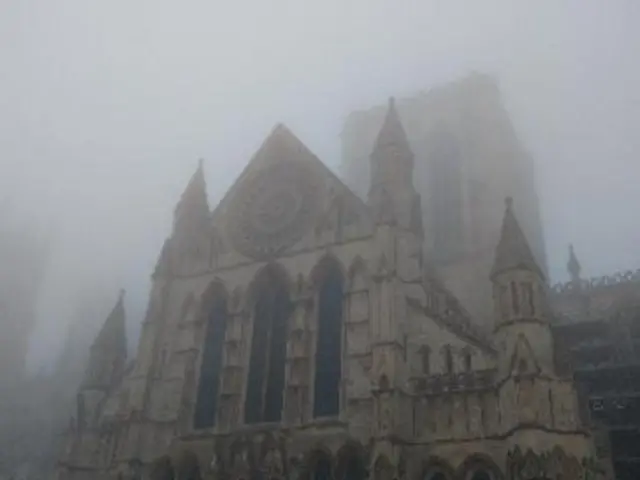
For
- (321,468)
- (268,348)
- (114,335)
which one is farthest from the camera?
(114,335)

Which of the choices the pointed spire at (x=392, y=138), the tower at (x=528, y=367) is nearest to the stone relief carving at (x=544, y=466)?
the tower at (x=528, y=367)

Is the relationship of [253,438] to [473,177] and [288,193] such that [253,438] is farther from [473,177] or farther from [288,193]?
[473,177]

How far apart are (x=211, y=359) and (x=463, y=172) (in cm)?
2026

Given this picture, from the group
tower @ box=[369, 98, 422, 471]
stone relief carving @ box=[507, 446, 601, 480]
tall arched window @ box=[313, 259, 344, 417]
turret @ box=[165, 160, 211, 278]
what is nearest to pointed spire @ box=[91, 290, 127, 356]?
turret @ box=[165, 160, 211, 278]

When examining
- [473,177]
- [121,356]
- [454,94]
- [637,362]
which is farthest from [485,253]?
[121,356]

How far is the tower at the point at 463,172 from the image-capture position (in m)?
34.2

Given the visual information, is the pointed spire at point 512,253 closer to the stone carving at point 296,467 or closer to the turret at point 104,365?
the stone carving at point 296,467

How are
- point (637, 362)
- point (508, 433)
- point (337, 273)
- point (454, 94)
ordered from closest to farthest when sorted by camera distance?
point (508, 433) → point (337, 273) → point (637, 362) → point (454, 94)

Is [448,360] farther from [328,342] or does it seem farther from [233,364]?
[233,364]

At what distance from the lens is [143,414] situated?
22344 mm

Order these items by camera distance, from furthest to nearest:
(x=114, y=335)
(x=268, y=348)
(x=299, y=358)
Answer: (x=114, y=335) → (x=268, y=348) → (x=299, y=358)

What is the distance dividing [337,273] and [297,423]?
4.92 metres

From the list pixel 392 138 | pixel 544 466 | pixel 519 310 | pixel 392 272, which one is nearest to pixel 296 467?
pixel 392 272

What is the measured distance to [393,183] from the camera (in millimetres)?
22250
